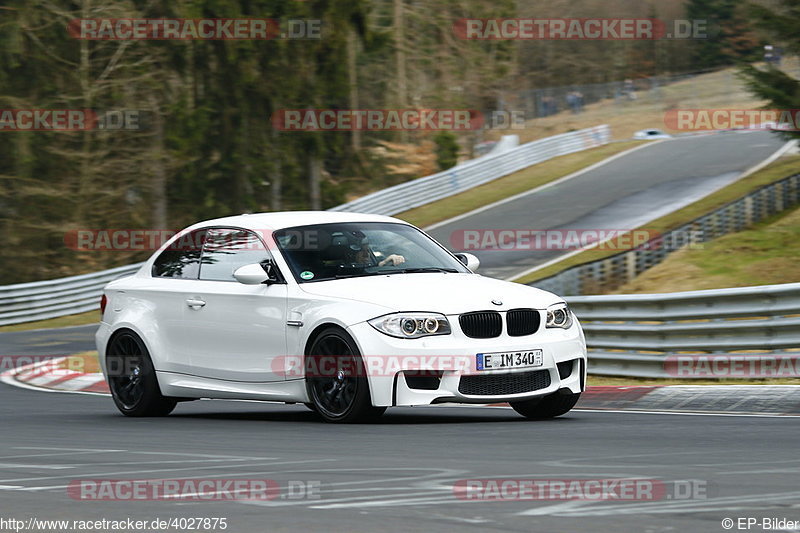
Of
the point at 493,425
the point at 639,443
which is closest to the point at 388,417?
the point at 493,425

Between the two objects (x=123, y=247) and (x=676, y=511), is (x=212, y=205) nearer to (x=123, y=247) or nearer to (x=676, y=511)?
(x=123, y=247)

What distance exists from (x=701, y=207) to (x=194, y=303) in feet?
73.2

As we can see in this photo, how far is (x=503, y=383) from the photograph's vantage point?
9523mm

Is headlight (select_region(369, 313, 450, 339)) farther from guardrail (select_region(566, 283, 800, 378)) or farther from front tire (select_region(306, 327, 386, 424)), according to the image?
guardrail (select_region(566, 283, 800, 378))

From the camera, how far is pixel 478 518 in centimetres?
527

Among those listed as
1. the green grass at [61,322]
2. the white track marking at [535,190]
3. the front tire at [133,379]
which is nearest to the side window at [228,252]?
the front tire at [133,379]

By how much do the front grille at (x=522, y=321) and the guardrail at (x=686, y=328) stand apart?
3.06m

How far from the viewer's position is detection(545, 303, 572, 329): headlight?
9867 millimetres
